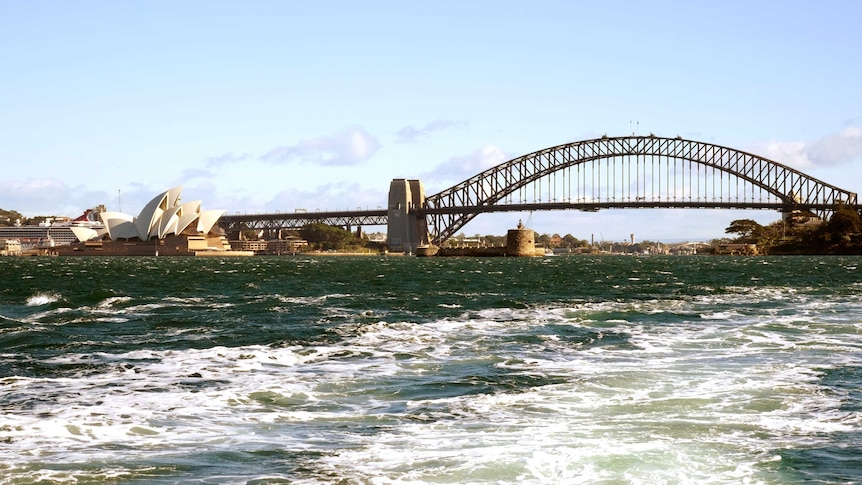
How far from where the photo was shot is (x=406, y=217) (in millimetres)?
170625

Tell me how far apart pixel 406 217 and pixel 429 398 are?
157 metres

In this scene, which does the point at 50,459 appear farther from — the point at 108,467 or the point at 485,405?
the point at 485,405

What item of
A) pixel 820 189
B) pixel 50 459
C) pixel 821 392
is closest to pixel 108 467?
pixel 50 459

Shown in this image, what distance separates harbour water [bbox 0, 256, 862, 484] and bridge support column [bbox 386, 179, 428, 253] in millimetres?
142479

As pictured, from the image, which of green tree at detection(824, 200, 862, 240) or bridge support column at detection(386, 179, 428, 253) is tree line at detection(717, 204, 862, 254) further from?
bridge support column at detection(386, 179, 428, 253)

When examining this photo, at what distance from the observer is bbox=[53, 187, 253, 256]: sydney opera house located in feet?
516

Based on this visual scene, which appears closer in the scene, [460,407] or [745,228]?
[460,407]

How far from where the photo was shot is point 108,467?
1002 centimetres

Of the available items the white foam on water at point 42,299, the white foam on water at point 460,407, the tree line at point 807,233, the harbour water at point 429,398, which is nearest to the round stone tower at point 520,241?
the tree line at point 807,233

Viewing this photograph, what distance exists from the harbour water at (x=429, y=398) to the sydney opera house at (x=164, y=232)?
435 feet

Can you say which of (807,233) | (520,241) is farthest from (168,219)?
(807,233)

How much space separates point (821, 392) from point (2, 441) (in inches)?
421

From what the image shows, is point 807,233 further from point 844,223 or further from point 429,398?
point 429,398

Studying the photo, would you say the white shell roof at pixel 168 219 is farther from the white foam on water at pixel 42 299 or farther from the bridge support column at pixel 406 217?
the white foam on water at pixel 42 299
